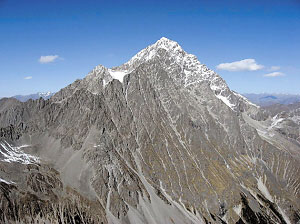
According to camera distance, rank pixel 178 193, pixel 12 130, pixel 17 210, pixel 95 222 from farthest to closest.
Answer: pixel 178 193 → pixel 12 130 → pixel 95 222 → pixel 17 210

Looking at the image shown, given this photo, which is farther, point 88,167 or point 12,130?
point 12,130

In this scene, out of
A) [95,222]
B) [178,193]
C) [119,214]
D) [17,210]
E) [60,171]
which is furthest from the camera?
[178,193]

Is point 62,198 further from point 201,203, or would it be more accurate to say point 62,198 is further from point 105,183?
point 201,203

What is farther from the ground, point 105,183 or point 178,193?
point 105,183

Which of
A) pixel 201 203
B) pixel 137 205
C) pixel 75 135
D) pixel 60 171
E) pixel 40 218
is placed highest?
pixel 75 135

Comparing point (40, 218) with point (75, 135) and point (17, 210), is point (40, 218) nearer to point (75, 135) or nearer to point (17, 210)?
point (17, 210)

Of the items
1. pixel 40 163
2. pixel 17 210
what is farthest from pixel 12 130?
pixel 17 210

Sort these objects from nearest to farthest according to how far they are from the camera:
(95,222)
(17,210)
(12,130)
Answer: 1. (17,210)
2. (95,222)
3. (12,130)

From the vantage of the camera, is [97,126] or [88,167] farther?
[97,126]

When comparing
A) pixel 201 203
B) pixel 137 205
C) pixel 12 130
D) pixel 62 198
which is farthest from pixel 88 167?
pixel 201 203
